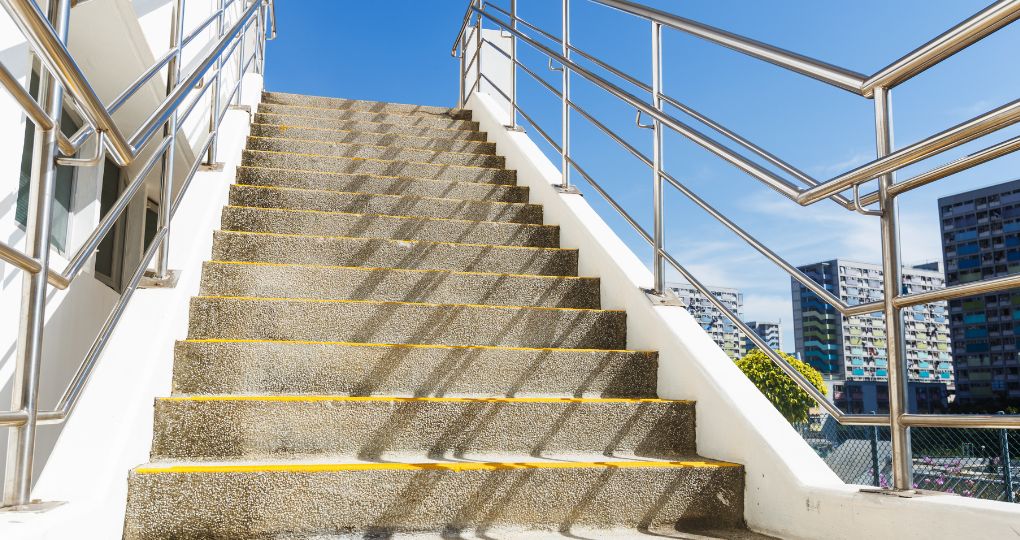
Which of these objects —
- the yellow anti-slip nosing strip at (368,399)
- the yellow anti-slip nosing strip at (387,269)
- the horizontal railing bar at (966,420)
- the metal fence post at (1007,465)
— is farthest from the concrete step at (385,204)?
the metal fence post at (1007,465)

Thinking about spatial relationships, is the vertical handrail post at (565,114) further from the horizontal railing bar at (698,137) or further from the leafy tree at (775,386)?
the leafy tree at (775,386)

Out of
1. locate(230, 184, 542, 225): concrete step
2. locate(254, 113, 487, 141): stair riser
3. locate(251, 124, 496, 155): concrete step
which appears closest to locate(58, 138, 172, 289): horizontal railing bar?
locate(230, 184, 542, 225): concrete step

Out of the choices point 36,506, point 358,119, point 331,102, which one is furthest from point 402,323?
point 331,102

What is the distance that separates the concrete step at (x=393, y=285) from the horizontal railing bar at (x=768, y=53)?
2.93 feet

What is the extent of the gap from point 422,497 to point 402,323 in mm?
699

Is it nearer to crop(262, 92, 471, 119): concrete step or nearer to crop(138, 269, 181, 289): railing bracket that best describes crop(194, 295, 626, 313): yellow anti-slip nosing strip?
crop(138, 269, 181, 289): railing bracket

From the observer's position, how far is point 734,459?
1585 millimetres

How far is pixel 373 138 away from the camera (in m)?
3.68

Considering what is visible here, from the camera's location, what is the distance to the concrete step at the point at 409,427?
4.67 ft

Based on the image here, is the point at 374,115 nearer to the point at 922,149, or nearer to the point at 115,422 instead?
the point at 115,422

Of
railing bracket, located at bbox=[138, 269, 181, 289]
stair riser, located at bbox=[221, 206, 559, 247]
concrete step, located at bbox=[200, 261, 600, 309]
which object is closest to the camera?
railing bracket, located at bbox=[138, 269, 181, 289]

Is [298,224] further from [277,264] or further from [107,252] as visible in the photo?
[107,252]

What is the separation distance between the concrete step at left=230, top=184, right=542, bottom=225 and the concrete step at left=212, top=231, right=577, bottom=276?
0.41 m

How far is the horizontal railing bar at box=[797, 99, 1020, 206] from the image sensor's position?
895 millimetres
